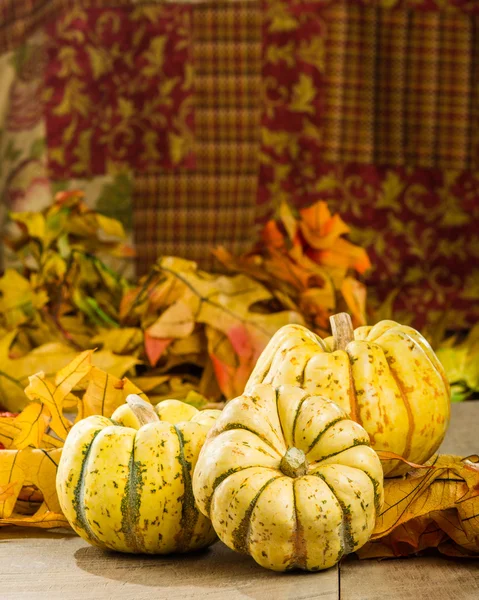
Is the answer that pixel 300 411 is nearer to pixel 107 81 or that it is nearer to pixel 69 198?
pixel 69 198

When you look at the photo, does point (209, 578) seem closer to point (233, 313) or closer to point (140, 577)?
point (140, 577)

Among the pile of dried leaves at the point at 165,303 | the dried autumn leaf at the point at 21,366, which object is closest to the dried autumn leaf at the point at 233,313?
the pile of dried leaves at the point at 165,303

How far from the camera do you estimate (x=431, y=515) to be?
0.66 m

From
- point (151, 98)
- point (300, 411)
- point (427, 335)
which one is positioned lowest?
point (427, 335)

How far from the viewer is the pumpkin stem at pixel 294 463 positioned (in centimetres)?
61

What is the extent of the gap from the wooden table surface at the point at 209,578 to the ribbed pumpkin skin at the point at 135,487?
0.07 feet

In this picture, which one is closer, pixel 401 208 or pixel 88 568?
pixel 88 568

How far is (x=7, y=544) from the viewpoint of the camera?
73 centimetres

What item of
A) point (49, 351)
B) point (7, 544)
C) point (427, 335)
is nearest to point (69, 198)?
point (49, 351)

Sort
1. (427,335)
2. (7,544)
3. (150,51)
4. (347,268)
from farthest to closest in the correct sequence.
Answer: (150,51) → (427,335) → (347,268) → (7,544)

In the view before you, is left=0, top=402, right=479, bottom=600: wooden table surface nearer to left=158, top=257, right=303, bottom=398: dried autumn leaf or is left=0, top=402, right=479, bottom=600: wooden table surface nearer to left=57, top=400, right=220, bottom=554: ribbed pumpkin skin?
left=57, top=400, right=220, bottom=554: ribbed pumpkin skin

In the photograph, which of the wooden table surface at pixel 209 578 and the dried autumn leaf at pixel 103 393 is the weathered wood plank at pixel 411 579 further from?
the dried autumn leaf at pixel 103 393

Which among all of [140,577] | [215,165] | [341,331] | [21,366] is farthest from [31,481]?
[215,165]

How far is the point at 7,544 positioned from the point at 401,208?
1.69 m
